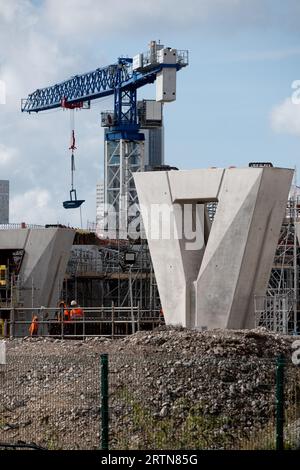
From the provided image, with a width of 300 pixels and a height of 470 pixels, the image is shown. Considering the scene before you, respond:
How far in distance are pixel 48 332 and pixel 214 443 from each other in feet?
84.7

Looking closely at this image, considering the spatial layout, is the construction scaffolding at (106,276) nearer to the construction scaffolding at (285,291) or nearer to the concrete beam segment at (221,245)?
the construction scaffolding at (285,291)

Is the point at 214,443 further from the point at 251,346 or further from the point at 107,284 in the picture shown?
the point at 107,284

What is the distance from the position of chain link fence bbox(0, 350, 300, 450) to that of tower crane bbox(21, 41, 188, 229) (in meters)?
53.0

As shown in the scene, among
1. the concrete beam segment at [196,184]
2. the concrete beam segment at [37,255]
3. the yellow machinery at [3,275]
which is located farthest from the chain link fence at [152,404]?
the yellow machinery at [3,275]

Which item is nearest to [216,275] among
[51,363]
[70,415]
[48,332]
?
[48,332]

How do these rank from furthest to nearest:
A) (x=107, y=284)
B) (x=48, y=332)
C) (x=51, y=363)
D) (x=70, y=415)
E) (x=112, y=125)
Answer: (x=112, y=125) < (x=107, y=284) < (x=48, y=332) < (x=51, y=363) < (x=70, y=415)

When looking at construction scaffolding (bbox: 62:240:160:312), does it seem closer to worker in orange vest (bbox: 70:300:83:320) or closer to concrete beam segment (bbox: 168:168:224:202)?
worker in orange vest (bbox: 70:300:83:320)

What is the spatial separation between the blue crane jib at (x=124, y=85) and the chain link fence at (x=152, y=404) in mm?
54876

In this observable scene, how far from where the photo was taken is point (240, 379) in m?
22.0

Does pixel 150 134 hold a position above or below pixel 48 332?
above

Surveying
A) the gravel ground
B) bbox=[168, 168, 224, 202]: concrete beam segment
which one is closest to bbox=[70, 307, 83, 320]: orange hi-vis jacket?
bbox=[168, 168, 224, 202]: concrete beam segment

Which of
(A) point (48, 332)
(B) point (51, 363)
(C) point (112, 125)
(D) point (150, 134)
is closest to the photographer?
(B) point (51, 363)

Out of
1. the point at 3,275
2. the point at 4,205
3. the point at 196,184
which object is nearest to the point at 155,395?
the point at 196,184

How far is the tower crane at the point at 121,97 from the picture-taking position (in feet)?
255
